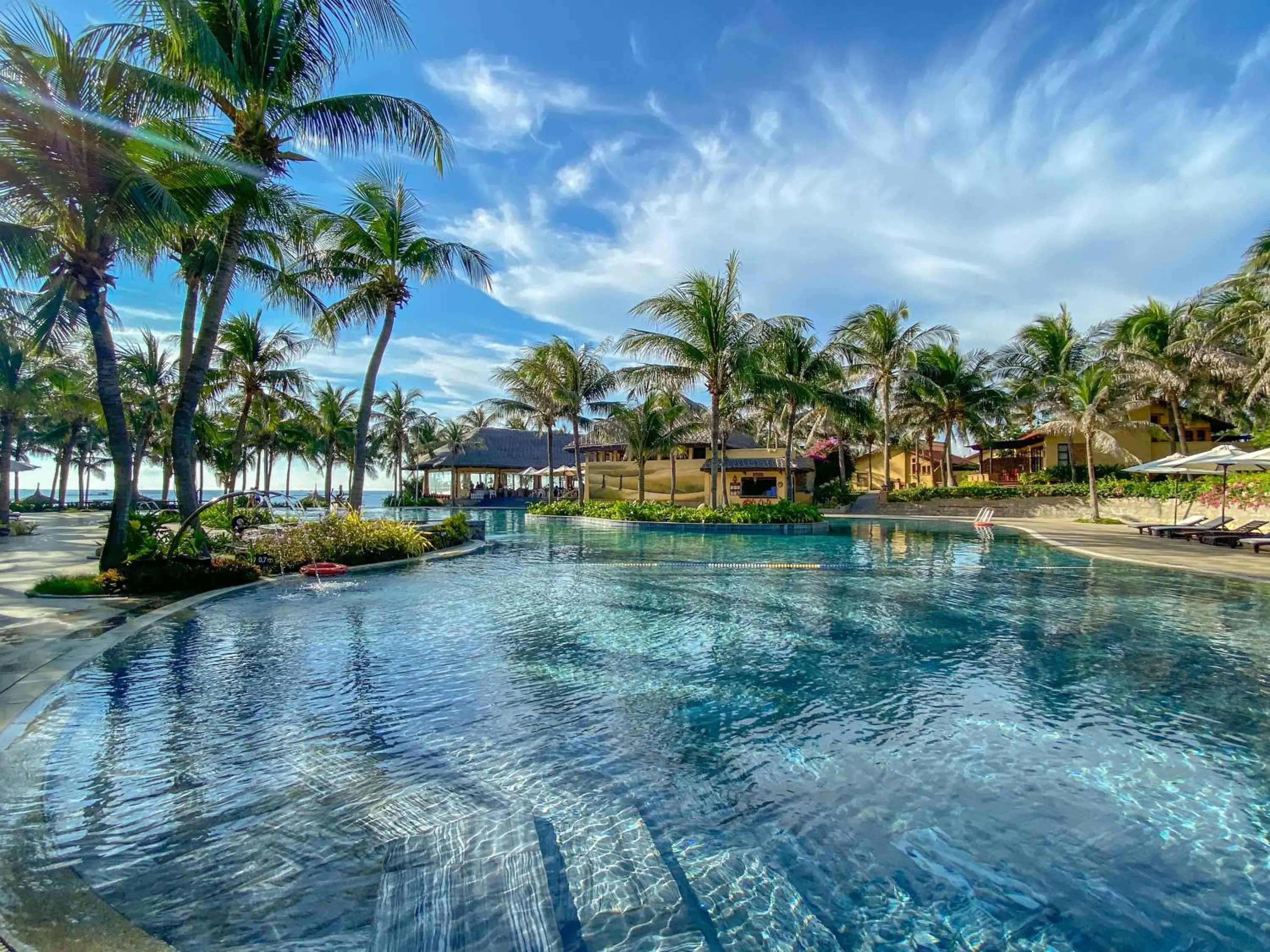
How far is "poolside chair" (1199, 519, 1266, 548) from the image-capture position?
659 inches

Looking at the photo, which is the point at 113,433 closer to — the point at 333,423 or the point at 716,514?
the point at 716,514

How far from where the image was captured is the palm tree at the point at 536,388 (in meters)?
29.8

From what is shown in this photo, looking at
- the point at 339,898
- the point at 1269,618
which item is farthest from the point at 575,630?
the point at 1269,618

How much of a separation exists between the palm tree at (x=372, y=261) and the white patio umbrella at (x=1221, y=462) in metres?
22.4

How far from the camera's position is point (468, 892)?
9.86 feet

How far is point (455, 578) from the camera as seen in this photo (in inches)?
489

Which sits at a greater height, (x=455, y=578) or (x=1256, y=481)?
(x=1256, y=481)

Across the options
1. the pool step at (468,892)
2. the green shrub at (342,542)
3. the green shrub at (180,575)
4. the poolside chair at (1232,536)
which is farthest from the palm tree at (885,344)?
the pool step at (468,892)

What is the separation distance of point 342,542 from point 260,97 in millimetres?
8577

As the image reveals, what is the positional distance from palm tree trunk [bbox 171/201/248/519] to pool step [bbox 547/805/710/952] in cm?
1160

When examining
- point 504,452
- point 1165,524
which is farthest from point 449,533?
point 504,452

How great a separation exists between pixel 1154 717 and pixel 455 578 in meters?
10.7

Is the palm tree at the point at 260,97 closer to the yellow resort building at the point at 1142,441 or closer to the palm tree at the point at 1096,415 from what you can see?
the palm tree at the point at 1096,415

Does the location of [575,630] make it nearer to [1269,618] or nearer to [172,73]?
[1269,618]
